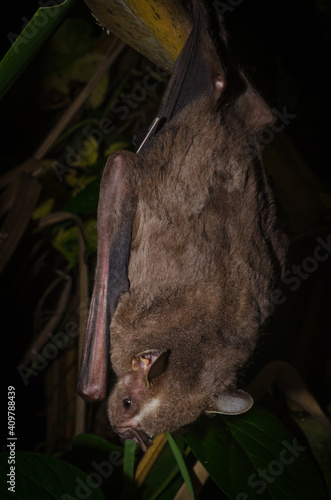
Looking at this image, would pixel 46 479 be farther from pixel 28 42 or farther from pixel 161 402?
pixel 28 42

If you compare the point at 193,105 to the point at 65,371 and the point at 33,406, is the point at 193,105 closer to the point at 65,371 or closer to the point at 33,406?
the point at 65,371

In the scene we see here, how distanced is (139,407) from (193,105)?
1558 mm

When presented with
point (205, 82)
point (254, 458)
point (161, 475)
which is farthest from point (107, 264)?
point (161, 475)

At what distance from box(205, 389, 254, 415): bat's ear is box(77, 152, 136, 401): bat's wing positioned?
57 centimetres

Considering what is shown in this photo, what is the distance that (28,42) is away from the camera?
1.43 metres

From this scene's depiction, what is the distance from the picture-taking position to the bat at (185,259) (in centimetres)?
200

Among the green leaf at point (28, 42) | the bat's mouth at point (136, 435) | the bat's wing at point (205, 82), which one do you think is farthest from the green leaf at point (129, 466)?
the green leaf at point (28, 42)

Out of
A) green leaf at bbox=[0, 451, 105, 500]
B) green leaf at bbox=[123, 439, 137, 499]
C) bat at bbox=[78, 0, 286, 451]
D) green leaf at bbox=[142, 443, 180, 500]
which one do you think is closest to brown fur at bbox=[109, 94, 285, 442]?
bat at bbox=[78, 0, 286, 451]

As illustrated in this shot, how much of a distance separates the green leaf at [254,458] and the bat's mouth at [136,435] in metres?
0.20

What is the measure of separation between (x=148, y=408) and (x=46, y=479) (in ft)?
1.86

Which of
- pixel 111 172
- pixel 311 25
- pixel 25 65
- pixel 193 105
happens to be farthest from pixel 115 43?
pixel 25 65

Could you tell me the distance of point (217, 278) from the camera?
204 cm

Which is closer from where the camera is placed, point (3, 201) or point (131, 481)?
point (131, 481)

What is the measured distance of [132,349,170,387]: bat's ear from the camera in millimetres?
1982
